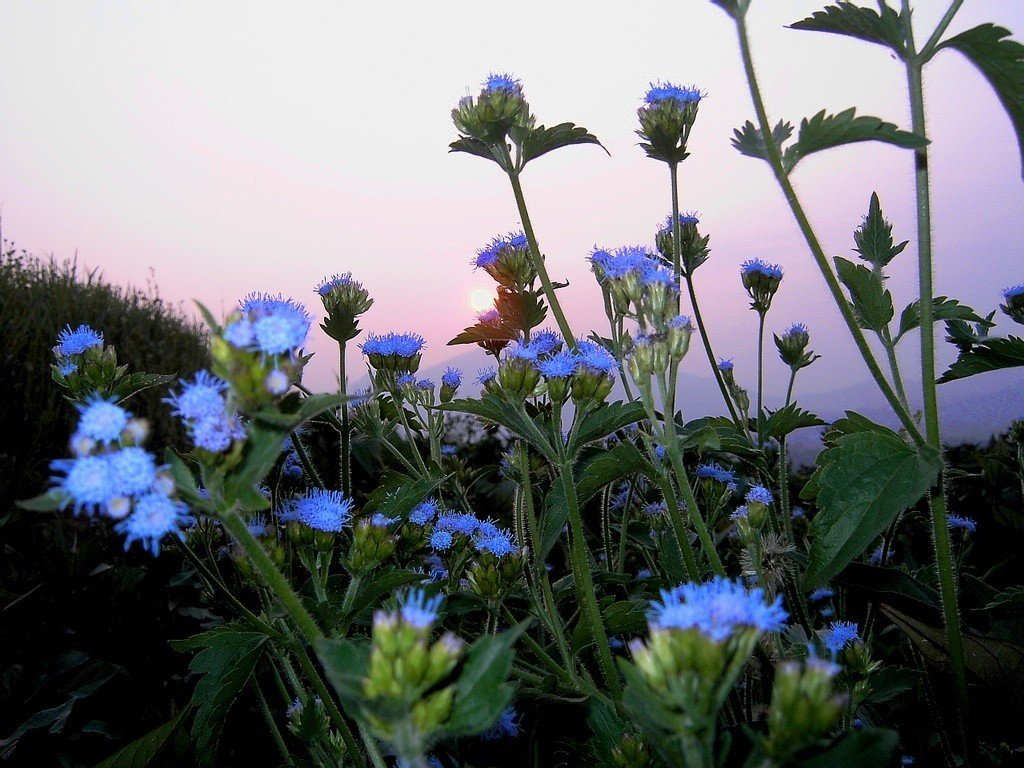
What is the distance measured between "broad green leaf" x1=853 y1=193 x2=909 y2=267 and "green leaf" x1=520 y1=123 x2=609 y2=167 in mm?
749

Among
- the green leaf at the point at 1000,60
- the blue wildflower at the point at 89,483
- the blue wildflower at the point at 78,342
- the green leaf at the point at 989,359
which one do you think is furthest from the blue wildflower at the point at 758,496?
the blue wildflower at the point at 78,342

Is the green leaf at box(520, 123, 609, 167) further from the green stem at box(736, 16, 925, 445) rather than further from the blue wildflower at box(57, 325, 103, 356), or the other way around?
the blue wildflower at box(57, 325, 103, 356)

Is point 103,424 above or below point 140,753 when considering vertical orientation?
above

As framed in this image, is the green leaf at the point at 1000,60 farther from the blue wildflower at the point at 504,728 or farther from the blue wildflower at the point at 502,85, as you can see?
the blue wildflower at the point at 504,728

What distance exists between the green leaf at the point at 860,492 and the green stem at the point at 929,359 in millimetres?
105

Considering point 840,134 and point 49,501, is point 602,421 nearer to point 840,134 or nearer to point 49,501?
point 840,134

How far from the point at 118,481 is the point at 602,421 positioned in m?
1.03

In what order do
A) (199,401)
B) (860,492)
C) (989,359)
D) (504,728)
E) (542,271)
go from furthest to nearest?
1. (504,728)
2. (542,271)
3. (989,359)
4. (860,492)
5. (199,401)

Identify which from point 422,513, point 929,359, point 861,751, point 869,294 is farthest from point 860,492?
point 422,513

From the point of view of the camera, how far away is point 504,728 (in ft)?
6.05

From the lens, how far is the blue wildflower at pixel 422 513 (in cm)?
173

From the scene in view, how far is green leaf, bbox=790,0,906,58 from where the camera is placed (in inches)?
53.4

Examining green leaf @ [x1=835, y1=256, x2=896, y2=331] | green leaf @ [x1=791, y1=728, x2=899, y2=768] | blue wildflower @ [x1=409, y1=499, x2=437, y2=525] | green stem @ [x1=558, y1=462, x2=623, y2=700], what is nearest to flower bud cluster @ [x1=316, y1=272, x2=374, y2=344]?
blue wildflower @ [x1=409, y1=499, x2=437, y2=525]

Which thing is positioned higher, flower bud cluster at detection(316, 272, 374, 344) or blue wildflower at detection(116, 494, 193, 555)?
flower bud cluster at detection(316, 272, 374, 344)
